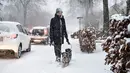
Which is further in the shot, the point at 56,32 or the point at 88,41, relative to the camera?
the point at 88,41

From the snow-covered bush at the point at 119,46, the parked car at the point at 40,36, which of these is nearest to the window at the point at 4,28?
the snow-covered bush at the point at 119,46

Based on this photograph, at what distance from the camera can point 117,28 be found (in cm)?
751

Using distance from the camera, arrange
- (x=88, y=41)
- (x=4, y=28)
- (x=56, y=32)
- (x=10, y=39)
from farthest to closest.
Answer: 1. (x=88, y=41)
2. (x=4, y=28)
3. (x=10, y=39)
4. (x=56, y=32)

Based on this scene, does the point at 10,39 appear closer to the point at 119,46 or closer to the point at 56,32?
the point at 56,32

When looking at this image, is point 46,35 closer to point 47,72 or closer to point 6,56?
point 6,56

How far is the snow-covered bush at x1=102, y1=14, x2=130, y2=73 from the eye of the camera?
6704 millimetres

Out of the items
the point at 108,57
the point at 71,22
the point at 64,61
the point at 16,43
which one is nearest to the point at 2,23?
the point at 16,43

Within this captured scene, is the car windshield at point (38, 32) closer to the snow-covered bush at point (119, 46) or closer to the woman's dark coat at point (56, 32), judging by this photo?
the woman's dark coat at point (56, 32)

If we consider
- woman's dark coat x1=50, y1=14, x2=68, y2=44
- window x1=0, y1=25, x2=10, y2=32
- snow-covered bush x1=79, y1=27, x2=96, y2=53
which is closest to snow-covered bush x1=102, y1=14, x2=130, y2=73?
woman's dark coat x1=50, y1=14, x2=68, y2=44

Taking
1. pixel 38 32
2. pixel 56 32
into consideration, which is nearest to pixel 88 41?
pixel 56 32

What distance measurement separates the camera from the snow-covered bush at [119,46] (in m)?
6.70

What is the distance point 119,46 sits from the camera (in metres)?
7.14

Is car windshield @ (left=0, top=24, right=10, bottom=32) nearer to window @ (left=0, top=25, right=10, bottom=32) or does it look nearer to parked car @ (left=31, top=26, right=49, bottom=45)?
window @ (left=0, top=25, right=10, bottom=32)

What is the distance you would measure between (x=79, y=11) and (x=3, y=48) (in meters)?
52.0
